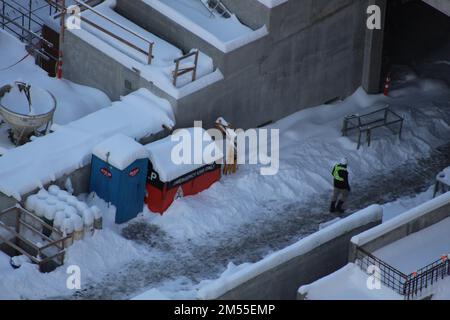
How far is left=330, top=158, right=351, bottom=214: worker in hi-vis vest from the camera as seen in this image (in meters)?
41.2

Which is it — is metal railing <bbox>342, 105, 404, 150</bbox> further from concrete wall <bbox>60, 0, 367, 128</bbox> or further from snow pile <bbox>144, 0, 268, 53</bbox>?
snow pile <bbox>144, 0, 268, 53</bbox>

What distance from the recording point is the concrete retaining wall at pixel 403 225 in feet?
121

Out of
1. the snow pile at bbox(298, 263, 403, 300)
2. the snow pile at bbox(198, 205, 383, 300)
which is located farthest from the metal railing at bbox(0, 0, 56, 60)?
the snow pile at bbox(298, 263, 403, 300)

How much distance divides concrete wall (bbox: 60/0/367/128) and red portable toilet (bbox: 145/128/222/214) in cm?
135

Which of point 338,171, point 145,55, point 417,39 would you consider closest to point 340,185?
point 338,171

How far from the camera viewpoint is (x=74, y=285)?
38.3m

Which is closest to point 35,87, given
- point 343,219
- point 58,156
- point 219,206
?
point 58,156

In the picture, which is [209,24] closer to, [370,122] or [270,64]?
[270,64]

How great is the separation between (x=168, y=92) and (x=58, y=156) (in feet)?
11.6

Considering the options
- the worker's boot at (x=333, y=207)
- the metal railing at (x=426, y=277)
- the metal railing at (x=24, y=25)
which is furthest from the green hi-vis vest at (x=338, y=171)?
the metal railing at (x=24, y=25)

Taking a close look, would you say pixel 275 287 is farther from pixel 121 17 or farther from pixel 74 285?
pixel 121 17

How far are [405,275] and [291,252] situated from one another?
8.34 feet

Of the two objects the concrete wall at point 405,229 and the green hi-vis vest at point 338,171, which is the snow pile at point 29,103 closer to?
the green hi-vis vest at point 338,171

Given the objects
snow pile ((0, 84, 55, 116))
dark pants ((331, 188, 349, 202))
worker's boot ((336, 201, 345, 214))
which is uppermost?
snow pile ((0, 84, 55, 116))
